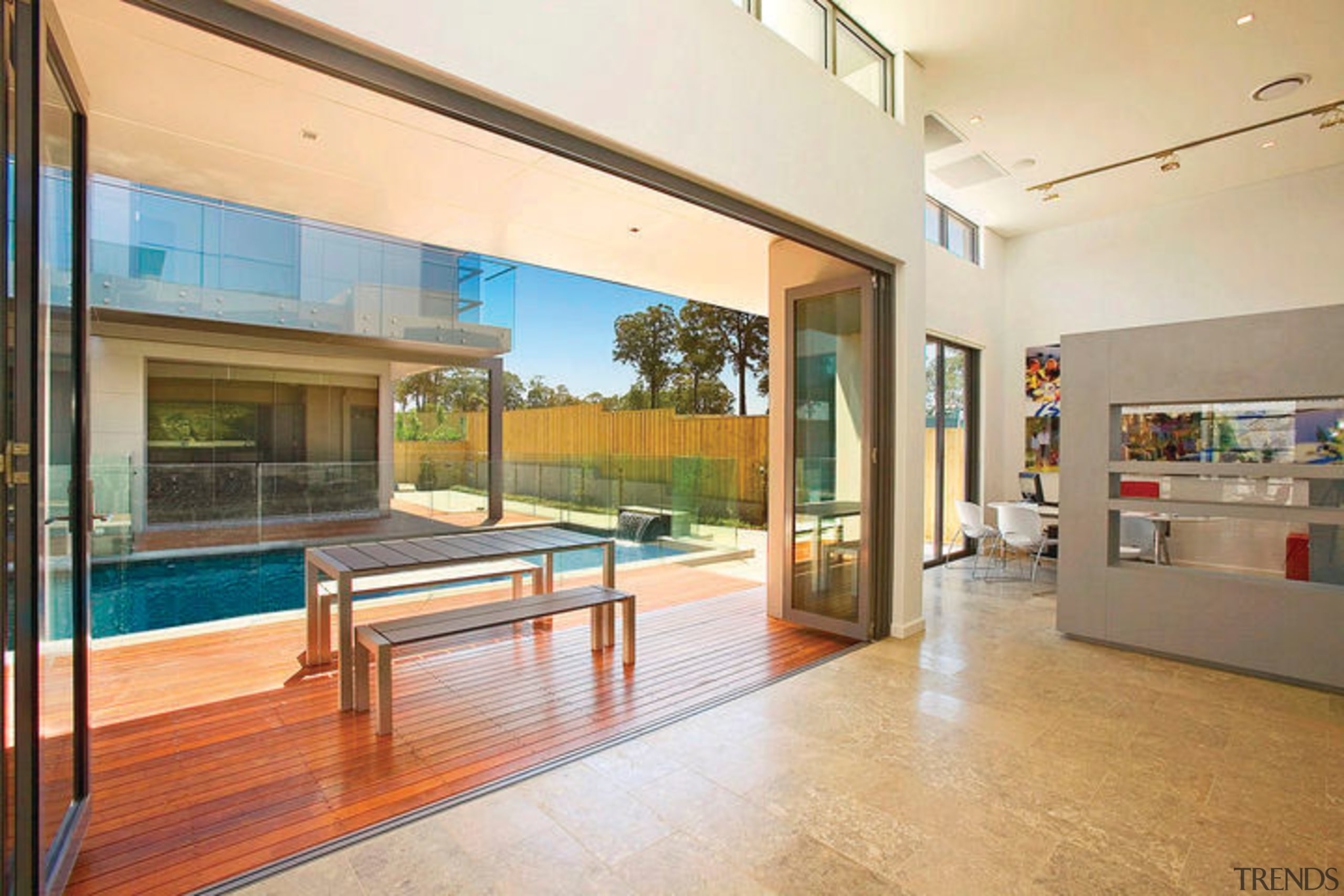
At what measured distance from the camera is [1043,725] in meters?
3.04

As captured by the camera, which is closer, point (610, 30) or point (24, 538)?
point (24, 538)

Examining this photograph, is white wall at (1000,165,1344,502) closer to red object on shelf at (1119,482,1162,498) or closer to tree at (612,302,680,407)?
red object on shelf at (1119,482,1162,498)

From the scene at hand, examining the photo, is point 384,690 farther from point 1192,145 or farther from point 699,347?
point 699,347

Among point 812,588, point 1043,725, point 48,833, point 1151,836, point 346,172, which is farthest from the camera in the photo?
point 812,588

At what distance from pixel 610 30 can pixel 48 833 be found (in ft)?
10.7

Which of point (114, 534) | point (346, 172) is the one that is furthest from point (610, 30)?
point (114, 534)

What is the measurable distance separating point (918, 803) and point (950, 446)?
233 inches

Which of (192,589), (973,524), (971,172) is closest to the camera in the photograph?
(192,589)

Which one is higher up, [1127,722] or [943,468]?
[943,468]

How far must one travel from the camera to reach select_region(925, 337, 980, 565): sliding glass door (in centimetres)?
721

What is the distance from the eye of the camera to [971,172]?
610cm

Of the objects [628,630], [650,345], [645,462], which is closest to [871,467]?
[628,630]

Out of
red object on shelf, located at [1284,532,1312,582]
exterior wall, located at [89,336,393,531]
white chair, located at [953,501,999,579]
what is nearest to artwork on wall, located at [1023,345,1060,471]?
white chair, located at [953,501,999,579]

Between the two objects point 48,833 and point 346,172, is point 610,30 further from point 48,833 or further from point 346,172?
point 48,833
